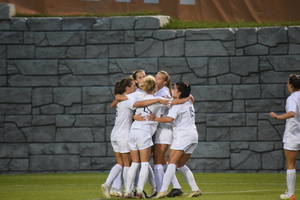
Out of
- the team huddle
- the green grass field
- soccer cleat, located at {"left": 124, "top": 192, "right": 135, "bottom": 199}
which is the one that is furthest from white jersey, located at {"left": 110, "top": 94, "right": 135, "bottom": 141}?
the green grass field

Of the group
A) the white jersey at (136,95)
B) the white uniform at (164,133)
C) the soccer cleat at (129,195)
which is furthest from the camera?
the white jersey at (136,95)

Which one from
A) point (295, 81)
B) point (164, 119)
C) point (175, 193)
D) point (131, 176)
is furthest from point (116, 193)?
point (295, 81)

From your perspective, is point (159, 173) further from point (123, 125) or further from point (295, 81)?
point (295, 81)

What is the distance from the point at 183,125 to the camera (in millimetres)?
10922

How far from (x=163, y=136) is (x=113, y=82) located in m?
6.00

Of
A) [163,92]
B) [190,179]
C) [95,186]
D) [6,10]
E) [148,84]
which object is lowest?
[95,186]

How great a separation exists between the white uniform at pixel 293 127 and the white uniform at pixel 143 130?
1948 mm

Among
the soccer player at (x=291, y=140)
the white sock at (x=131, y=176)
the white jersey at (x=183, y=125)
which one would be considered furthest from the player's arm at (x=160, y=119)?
the soccer player at (x=291, y=140)

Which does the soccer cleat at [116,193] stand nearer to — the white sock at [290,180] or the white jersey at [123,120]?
the white jersey at [123,120]

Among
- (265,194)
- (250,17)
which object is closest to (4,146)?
(250,17)

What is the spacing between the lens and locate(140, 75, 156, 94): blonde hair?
1088 centimetres

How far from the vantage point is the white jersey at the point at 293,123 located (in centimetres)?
1046

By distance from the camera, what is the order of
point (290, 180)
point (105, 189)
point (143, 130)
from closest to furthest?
point (290, 180)
point (143, 130)
point (105, 189)

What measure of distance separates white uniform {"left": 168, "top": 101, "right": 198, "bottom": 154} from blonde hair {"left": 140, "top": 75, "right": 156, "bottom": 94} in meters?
0.44
